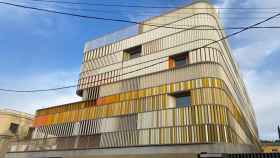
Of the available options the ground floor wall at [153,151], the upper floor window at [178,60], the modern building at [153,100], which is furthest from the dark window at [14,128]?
the upper floor window at [178,60]

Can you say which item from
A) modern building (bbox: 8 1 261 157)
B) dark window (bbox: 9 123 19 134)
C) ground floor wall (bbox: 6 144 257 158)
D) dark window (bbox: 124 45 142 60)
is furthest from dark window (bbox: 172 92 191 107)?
dark window (bbox: 9 123 19 134)

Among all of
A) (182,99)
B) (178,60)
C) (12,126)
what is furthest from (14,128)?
(182,99)

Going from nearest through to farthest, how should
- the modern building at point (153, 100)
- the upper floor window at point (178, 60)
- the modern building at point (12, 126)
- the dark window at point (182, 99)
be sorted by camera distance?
the modern building at point (153, 100)
the dark window at point (182, 99)
the upper floor window at point (178, 60)
the modern building at point (12, 126)

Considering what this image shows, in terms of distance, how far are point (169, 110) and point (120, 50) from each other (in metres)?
10.5

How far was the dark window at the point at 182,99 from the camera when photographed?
20.4 meters

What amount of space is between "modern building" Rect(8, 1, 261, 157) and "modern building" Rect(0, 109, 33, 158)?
38.0ft

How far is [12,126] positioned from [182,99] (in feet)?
112

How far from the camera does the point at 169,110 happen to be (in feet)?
66.5

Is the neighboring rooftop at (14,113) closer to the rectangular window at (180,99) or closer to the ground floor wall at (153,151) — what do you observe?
the ground floor wall at (153,151)

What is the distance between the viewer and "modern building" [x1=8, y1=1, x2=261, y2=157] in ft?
61.3

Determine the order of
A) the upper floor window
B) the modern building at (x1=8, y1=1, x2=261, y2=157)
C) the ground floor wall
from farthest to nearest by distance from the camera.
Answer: the upper floor window, the modern building at (x1=8, y1=1, x2=261, y2=157), the ground floor wall

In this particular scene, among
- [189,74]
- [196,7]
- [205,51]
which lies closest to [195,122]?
[189,74]

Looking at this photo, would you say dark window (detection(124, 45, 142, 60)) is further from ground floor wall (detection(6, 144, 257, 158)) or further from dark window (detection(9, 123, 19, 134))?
dark window (detection(9, 123, 19, 134))

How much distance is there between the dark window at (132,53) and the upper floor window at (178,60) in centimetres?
462
